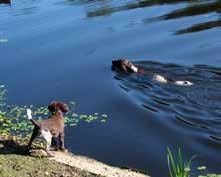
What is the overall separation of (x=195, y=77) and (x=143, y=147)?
13.5 ft

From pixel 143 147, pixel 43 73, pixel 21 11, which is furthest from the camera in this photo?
pixel 21 11

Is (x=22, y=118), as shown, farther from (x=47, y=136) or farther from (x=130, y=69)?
(x=130, y=69)

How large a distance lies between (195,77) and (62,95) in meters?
3.26

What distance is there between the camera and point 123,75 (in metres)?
13.9

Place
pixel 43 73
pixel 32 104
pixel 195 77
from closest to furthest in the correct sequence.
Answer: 1. pixel 32 104
2. pixel 195 77
3. pixel 43 73

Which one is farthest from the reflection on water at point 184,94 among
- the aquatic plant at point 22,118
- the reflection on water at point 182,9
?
the reflection on water at point 182,9

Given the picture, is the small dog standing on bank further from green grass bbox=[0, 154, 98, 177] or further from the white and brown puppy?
the white and brown puppy

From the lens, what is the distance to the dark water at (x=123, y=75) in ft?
32.1

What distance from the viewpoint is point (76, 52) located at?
1585cm

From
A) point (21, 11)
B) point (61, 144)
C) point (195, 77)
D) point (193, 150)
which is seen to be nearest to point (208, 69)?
point (195, 77)

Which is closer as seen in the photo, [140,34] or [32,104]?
[32,104]

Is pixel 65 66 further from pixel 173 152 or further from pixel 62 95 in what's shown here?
pixel 173 152

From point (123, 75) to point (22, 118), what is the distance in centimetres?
396

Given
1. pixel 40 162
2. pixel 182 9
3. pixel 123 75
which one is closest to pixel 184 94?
pixel 123 75
